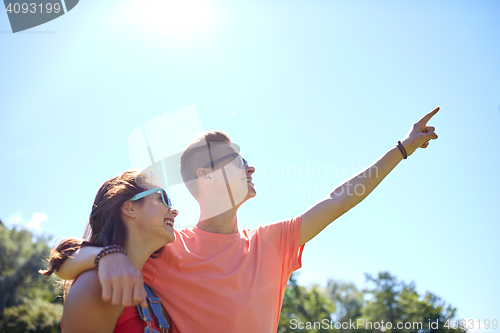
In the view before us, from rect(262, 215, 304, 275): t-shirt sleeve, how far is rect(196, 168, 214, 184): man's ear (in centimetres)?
82

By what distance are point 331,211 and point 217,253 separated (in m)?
1.04

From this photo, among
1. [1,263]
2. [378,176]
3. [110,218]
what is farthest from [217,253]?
[1,263]

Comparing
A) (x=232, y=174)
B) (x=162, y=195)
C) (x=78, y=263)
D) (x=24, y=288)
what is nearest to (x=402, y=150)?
(x=232, y=174)

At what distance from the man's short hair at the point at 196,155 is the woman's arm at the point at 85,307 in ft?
5.38

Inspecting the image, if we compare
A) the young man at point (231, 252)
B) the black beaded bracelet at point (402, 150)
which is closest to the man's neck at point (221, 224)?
the young man at point (231, 252)

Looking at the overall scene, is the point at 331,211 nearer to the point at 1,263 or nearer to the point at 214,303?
the point at 214,303

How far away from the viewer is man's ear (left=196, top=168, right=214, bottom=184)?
3.35 meters

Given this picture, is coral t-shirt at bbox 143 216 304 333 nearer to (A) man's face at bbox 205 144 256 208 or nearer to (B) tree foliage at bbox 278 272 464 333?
(A) man's face at bbox 205 144 256 208

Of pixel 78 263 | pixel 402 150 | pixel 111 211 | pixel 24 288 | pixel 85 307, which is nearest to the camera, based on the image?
pixel 85 307

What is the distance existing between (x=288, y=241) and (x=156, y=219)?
1.13 metres

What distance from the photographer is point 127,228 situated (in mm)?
2584

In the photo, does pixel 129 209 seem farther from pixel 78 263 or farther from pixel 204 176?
pixel 204 176

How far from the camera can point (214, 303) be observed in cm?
251

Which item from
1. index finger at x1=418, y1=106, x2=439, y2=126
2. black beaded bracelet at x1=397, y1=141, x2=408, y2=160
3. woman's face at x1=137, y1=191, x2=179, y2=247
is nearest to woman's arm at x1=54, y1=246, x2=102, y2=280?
woman's face at x1=137, y1=191, x2=179, y2=247
